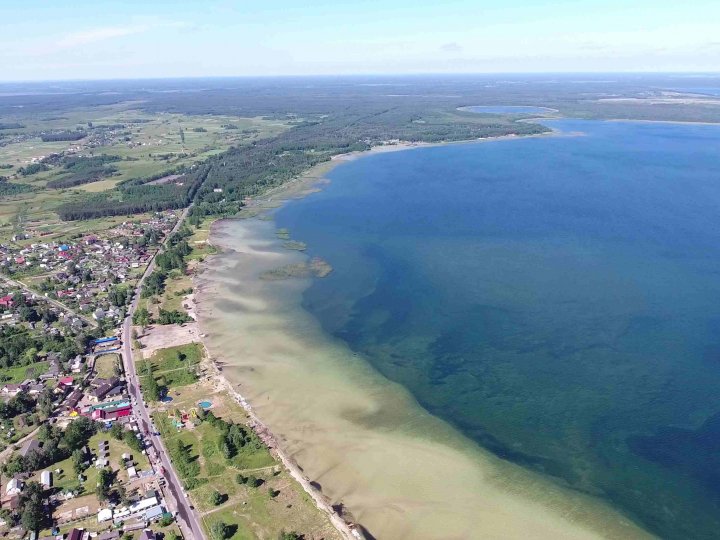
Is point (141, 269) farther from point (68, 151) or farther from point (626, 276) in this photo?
point (68, 151)

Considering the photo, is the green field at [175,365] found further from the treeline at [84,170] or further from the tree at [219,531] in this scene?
the treeline at [84,170]

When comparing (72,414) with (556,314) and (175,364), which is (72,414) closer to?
(175,364)

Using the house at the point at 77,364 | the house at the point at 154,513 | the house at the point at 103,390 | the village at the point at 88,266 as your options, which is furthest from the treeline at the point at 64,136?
the house at the point at 154,513

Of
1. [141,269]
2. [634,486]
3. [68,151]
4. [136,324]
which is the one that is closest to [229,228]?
[141,269]

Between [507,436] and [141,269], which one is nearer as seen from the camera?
[507,436]

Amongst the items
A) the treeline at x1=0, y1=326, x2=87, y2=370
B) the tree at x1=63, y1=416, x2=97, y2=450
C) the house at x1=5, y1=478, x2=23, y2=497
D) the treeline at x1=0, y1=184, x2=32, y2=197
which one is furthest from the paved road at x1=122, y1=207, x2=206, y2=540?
the treeline at x1=0, y1=184, x2=32, y2=197

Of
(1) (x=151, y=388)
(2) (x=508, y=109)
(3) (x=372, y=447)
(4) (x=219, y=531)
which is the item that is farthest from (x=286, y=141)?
(4) (x=219, y=531)
